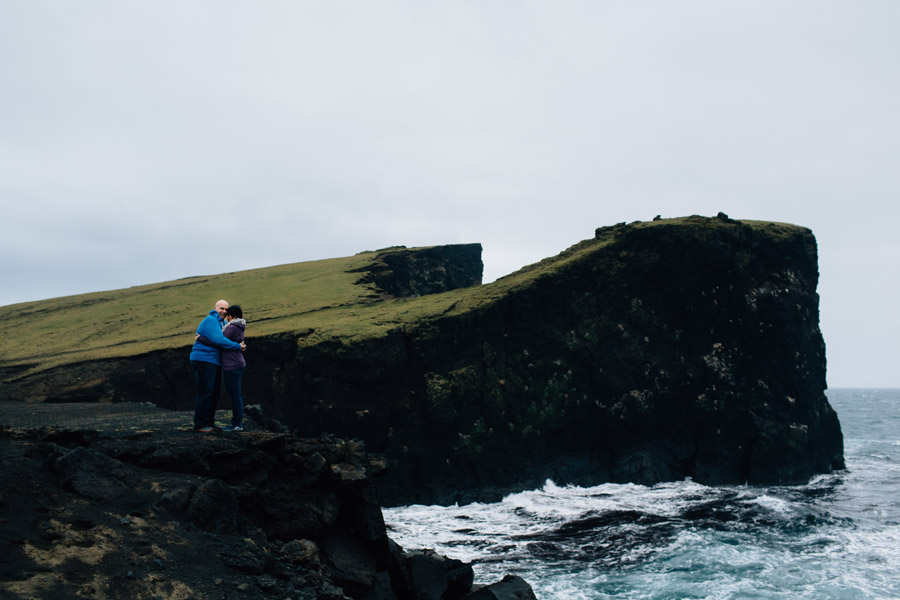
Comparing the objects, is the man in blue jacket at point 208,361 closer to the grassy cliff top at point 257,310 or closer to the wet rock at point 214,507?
the wet rock at point 214,507

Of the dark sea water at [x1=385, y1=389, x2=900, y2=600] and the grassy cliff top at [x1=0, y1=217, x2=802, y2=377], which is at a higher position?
the grassy cliff top at [x1=0, y1=217, x2=802, y2=377]

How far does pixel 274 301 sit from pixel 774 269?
141ft

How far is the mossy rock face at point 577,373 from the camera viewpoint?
119ft

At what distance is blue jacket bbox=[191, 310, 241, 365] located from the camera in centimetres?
1293

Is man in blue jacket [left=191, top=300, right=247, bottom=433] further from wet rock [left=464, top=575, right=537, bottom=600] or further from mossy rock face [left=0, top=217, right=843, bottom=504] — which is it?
mossy rock face [left=0, top=217, right=843, bottom=504]

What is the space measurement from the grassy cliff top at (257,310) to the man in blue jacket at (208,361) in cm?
2418

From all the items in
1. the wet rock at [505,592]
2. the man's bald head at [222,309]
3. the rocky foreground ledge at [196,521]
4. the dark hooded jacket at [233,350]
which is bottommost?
the wet rock at [505,592]

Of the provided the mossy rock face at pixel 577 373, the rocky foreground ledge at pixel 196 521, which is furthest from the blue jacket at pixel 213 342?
the mossy rock face at pixel 577 373

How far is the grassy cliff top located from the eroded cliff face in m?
1.49

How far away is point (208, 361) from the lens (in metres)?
12.9

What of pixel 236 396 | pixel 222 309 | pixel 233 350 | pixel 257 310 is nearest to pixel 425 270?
pixel 257 310

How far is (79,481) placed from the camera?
30.3ft

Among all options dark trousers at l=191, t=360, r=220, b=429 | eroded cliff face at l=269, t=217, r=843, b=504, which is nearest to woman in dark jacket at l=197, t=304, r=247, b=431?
dark trousers at l=191, t=360, r=220, b=429

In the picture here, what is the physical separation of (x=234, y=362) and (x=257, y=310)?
38.8 meters
